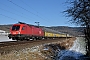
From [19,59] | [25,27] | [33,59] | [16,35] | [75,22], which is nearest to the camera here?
[19,59]

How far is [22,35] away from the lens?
3441 centimetres

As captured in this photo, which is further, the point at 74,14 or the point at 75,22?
the point at 75,22

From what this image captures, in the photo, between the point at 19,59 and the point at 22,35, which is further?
the point at 22,35

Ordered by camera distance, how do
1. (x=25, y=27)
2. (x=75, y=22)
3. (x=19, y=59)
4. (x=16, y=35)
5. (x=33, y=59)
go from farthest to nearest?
(x=25, y=27) < (x=16, y=35) < (x=75, y=22) < (x=33, y=59) < (x=19, y=59)

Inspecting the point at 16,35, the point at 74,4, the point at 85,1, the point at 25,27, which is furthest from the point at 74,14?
the point at 25,27

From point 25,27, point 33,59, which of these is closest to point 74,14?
point 33,59

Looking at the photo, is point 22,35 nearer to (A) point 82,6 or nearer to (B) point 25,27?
(B) point 25,27

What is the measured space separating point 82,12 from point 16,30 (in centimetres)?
2238

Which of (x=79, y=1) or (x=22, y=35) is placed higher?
(x=79, y=1)

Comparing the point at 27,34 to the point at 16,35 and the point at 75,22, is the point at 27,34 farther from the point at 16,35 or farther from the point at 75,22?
the point at 75,22

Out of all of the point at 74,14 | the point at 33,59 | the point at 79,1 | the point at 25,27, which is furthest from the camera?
the point at 25,27

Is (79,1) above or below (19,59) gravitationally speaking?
above

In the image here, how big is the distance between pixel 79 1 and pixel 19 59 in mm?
6060

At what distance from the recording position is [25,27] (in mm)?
36781
